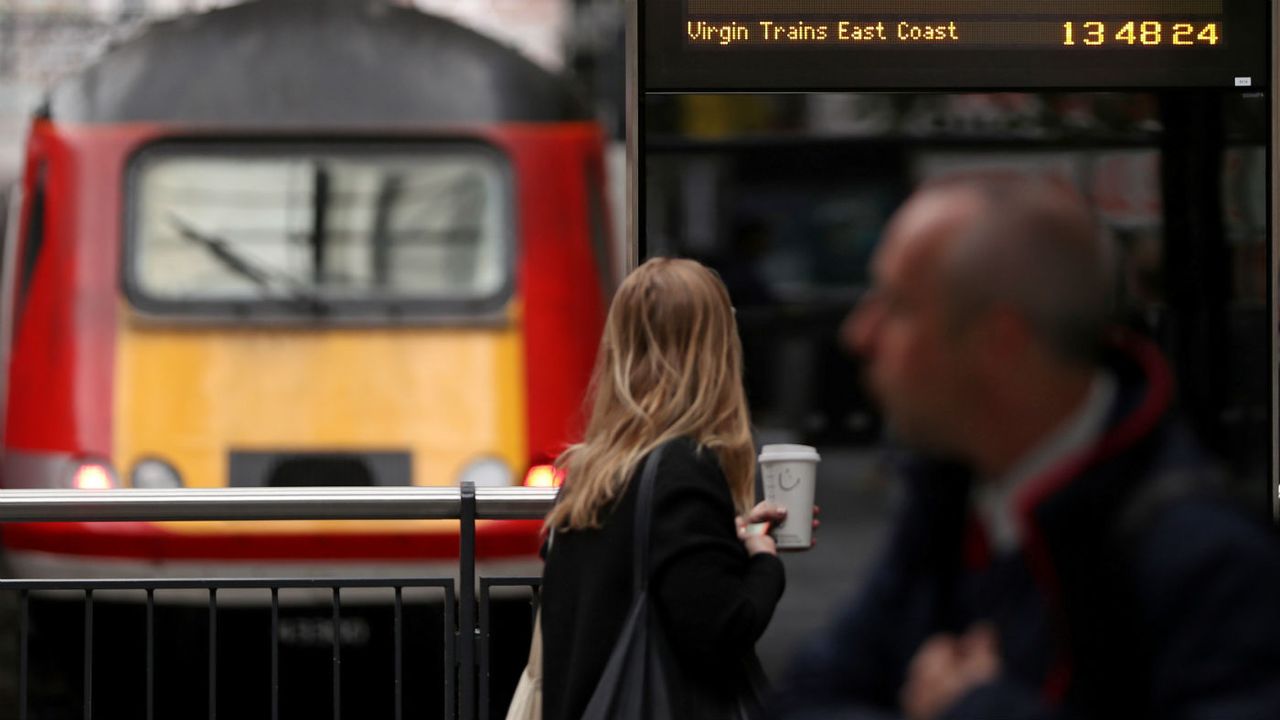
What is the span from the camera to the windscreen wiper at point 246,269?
825 centimetres

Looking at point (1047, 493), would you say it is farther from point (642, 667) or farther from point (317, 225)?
point (317, 225)

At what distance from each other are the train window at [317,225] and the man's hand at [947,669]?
6448 mm

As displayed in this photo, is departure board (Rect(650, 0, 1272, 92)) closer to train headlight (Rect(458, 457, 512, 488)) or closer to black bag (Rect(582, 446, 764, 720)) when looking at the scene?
black bag (Rect(582, 446, 764, 720))

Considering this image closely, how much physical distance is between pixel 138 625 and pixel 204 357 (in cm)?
109

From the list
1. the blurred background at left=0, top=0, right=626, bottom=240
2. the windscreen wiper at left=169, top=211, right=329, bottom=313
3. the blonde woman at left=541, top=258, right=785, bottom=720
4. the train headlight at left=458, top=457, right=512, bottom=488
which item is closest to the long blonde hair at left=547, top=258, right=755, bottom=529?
the blonde woman at left=541, top=258, right=785, bottom=720

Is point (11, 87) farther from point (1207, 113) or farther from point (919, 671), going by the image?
point (919, 671)

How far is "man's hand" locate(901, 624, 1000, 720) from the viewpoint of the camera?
185cm

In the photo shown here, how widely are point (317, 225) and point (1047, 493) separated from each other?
6.84 metres

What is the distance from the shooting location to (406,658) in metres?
8.38

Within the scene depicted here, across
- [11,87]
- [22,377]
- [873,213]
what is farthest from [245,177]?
[11,87]

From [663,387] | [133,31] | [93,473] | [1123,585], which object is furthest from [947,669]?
[133,31]

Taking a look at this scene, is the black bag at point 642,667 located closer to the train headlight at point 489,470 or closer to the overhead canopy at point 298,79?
the train headlight at point 489,470

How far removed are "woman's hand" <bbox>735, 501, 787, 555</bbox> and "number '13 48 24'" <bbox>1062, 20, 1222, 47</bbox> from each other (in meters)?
2.07

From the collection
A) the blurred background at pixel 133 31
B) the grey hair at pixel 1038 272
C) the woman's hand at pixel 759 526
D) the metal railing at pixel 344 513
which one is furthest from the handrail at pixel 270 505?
the blurred background at pixel 133 31
